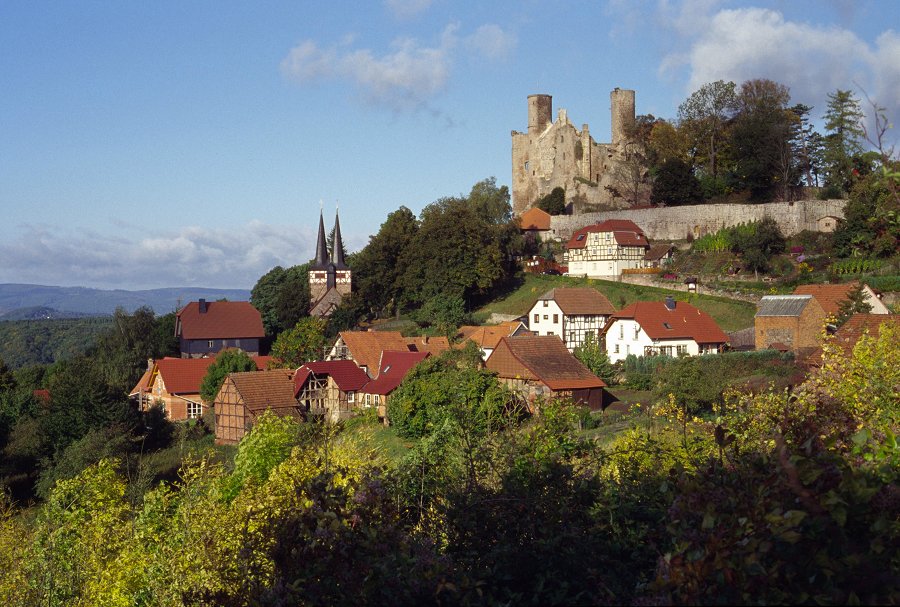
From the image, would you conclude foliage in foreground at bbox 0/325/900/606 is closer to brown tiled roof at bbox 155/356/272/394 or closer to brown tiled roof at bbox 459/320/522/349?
brown tiled roof at bbox 459/320/522/349

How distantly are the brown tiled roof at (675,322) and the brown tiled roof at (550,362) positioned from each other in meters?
5.87

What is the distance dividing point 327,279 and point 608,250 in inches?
785

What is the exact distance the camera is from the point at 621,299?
51.4m

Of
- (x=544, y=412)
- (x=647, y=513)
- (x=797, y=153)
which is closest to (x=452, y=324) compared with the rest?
(x=797, y=153)

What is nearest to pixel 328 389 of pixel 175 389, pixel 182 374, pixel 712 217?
pixel 175 389

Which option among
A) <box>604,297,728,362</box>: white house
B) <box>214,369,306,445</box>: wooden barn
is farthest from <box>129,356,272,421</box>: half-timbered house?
<box>604,297,728,362</box>: white house

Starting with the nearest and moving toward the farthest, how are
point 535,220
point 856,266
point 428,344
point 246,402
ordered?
point 246,402 → point 856,266 → point 428,344 → point 535,220

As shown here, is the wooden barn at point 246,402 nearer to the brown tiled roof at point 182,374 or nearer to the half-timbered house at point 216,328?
the brown tiled roof at point 182,374

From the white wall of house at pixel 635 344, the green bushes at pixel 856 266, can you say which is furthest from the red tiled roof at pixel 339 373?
the green bushes at pixel 856 266

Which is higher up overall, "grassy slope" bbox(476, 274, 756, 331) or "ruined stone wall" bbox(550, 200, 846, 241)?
"ruined stone wall" bbox(550, 200, 846, 241)

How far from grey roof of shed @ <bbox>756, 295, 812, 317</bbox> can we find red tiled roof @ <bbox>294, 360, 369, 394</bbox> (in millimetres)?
18442

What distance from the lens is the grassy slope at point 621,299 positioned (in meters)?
45.6

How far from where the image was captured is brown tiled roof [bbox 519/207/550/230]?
224ft

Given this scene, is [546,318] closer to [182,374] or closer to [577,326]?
[577,326]
